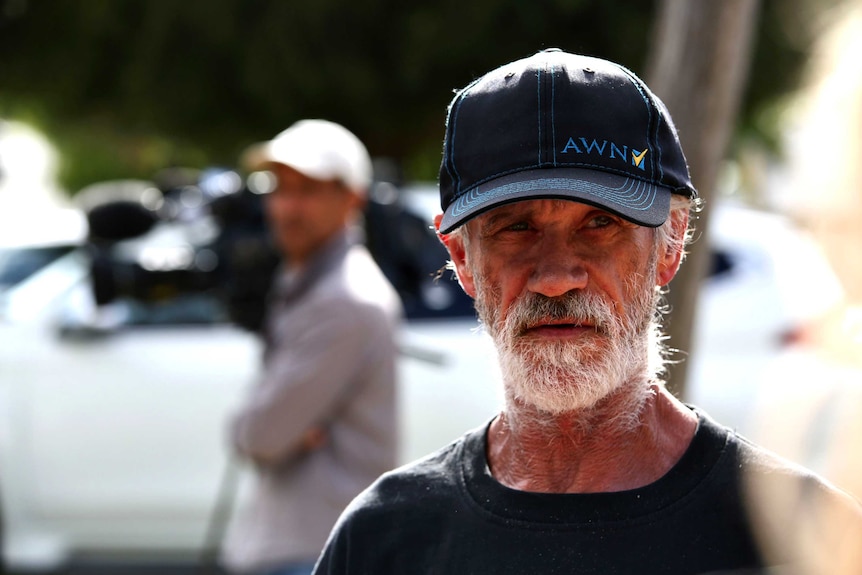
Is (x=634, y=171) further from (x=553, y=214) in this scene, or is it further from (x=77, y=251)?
(x=77, y=251)

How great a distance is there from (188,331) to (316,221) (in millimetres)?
1909

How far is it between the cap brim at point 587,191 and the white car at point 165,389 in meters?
3.42

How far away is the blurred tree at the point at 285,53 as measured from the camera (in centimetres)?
773

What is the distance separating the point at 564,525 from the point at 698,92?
4.90 feet

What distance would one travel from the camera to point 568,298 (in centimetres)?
159

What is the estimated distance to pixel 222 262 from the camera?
15.1 ft

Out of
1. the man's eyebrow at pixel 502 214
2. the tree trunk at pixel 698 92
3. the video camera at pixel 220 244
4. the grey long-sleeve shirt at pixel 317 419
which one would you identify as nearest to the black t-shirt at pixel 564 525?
the man's eyebrow at pixel 502 214

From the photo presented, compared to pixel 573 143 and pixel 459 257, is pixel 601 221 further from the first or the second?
pixel 459 257

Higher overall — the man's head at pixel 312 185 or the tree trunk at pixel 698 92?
the tree trunk at pixel 698 92

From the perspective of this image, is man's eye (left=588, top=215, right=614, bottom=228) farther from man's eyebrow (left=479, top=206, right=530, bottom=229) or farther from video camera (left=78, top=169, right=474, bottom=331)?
video camera (left=78, top=169, right=474, bottom=331)

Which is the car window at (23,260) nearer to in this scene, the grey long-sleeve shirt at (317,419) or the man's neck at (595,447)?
the grey long-sleeve shirt at (317,419)

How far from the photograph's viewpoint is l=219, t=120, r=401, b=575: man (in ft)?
10.2

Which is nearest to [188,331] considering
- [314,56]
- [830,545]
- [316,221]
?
[316,221]

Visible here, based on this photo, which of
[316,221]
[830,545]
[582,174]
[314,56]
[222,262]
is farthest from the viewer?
[314,56]
